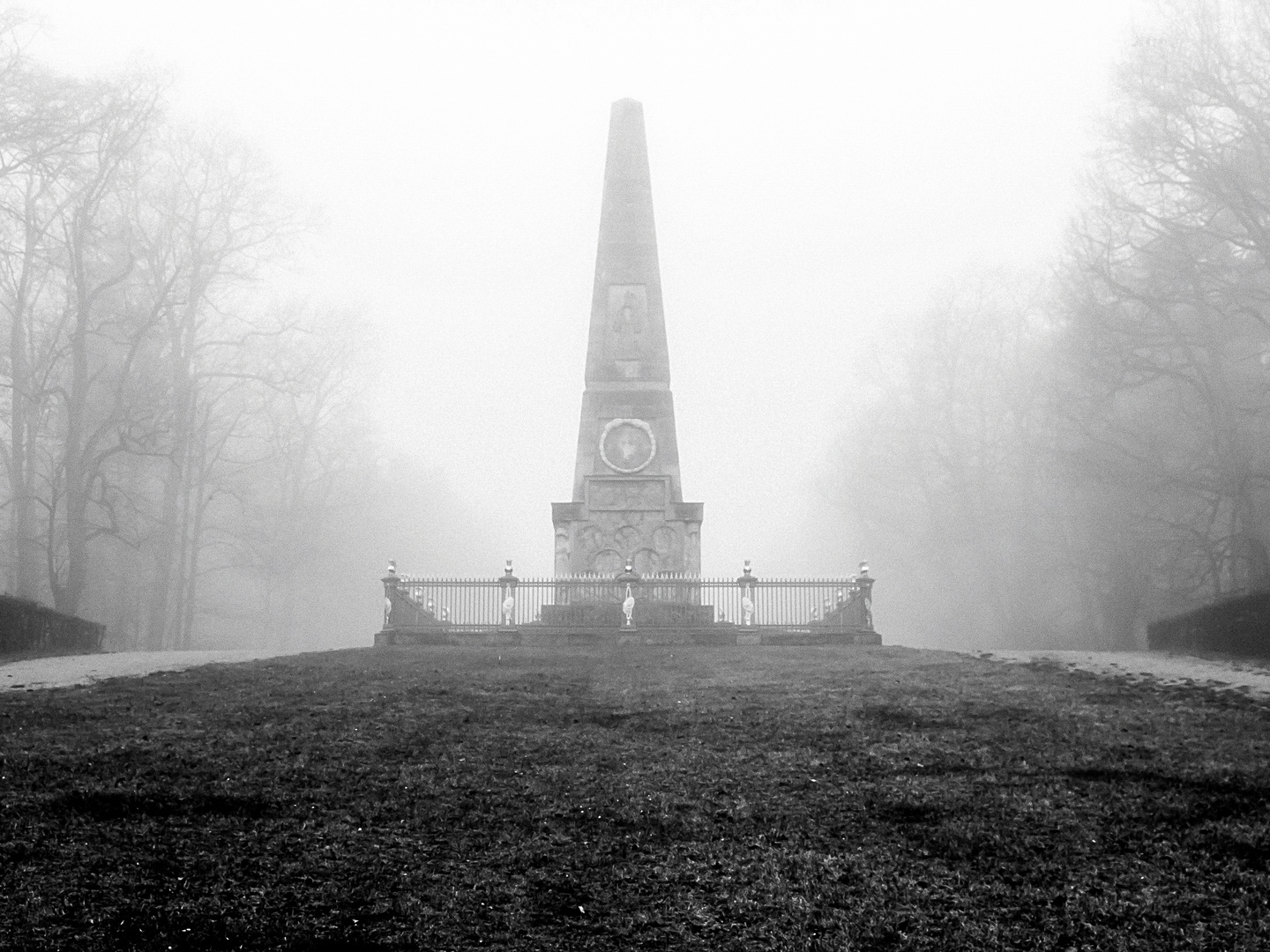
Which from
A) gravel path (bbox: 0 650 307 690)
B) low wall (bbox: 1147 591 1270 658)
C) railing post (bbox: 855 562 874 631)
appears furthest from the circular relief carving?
low wall (bbox: 1147 591 1270 658)

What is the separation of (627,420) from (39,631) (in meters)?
16.4

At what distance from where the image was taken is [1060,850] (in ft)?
19.4

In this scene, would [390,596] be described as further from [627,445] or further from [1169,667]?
[1169,667]

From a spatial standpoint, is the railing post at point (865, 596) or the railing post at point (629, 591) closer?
the railing post at point (629, 591)

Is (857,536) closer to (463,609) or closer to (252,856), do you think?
(463,609)

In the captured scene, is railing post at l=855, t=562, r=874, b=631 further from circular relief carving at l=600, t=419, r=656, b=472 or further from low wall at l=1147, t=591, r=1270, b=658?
low wall at l=1147, t=591, r=1270, b=658

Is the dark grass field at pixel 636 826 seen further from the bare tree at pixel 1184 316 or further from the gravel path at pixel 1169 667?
the bare tree at pixel 1184 316

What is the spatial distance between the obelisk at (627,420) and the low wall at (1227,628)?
14.1 metres

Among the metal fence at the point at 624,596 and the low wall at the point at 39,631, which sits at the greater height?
the metal fence at the point at 624,596

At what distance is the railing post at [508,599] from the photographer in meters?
27.7

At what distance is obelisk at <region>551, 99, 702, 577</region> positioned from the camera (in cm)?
3106

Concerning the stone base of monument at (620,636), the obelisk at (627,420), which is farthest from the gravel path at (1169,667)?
the obelisk at (627,420)

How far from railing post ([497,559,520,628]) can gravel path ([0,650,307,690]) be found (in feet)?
27.2

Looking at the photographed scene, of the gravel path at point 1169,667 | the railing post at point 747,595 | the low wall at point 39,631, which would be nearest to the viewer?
the gravel path at point 1169,667
